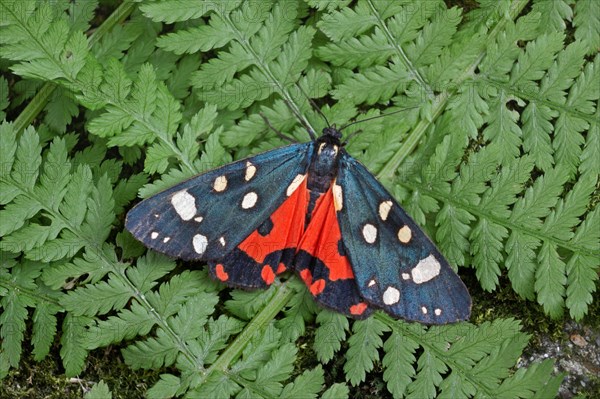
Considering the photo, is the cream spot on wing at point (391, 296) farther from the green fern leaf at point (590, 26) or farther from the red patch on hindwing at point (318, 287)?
the green fern leaf at point (590, 26)

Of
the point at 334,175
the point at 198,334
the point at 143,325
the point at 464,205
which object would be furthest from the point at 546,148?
the point at 143,325

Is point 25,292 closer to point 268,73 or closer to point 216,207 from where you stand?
point 216,207

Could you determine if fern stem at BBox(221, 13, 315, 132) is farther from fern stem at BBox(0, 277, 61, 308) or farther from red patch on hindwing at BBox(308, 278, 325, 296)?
fern stem at BBox(0, 277, 61, 308)

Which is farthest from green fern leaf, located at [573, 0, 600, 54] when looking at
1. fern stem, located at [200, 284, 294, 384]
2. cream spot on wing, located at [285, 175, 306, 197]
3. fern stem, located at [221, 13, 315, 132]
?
fern stem, located at [200, 284, 294, 384]

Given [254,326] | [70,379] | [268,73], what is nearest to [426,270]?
[254,326]

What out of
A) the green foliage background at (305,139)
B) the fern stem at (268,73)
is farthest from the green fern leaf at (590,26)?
the fern stem at (268,73)

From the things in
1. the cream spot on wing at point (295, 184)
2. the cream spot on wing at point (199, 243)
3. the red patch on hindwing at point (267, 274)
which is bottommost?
the red patch on hindwing at point (267, 274)

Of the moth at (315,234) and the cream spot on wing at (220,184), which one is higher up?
the cream spot on wing at (220,184)
